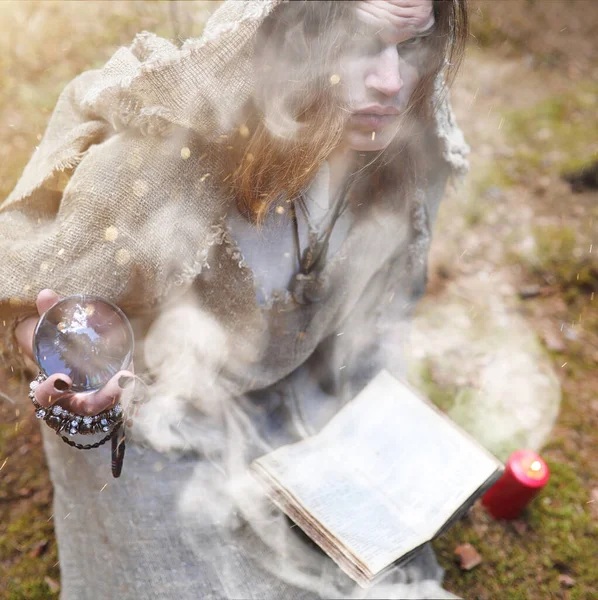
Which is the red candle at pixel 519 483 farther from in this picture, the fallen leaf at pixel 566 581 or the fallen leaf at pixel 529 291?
the fallen leaf at pixel 529 291

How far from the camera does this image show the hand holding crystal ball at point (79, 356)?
1.26 m

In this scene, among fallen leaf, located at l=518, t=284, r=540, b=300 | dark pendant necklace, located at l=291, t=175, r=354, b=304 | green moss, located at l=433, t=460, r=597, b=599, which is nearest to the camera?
dark pendant necklace, located at l=291, t=175, r=354, b=304

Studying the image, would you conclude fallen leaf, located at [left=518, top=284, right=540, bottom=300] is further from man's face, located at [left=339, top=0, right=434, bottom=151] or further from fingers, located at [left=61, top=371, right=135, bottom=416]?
fingers, located at [left=61, top=371, right=135, bottom=416]

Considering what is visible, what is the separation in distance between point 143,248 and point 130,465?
0.70 m

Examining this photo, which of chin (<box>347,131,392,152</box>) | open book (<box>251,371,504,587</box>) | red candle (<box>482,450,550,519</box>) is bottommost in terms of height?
red candle (<box>482,450,550,519</box>)

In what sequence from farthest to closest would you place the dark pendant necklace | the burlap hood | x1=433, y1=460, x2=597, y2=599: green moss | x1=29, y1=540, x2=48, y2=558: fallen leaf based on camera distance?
x1=433, y1=460, x2=597, y2=599: green moss → x1=29, y1=540, x2=48, y2=558: fallen leaf → the dark pendant necklace → the burlap hood

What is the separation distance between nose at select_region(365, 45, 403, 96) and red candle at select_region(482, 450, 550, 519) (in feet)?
5.32

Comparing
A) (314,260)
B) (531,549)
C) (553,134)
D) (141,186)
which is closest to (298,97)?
(141,186)

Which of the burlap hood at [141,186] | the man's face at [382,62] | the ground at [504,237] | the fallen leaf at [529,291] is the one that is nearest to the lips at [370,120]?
the man's face at [382,62]

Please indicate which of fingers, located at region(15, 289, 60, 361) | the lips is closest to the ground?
fingers, located at region(15, 289, 60, 361)

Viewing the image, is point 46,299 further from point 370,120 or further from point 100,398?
point 370,120

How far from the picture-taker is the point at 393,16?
131 centimetres

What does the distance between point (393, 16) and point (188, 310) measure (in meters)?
0.95

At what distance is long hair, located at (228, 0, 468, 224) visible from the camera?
1.33 meters
